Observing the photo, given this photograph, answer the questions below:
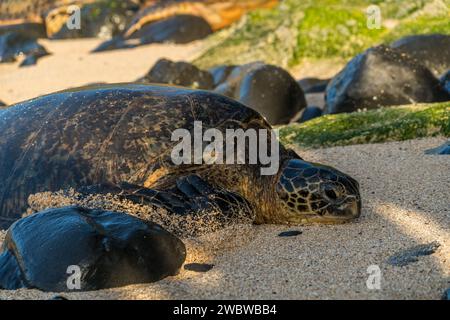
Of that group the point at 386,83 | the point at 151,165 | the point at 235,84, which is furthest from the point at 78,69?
the point at 151,165

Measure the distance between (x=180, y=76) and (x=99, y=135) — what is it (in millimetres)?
5268

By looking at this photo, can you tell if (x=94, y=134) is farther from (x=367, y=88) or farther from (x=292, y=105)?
(x=292, y=105)

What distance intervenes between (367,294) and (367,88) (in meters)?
4.18

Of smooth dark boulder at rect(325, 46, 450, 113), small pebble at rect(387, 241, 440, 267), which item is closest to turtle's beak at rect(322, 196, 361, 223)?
small pebble at rect(387, 241, 440, 267)

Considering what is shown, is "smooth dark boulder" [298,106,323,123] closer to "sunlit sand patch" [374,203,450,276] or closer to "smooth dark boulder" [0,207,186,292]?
"sunlit sand patch" [374,203,450,276]

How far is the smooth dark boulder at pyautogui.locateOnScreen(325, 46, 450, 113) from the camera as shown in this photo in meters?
6.91

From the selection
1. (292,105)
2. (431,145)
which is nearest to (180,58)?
(292,105)

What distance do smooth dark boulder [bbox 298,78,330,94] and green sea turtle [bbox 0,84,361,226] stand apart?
15.7 ft

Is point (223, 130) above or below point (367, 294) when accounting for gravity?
above

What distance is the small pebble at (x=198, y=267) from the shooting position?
3.42 meters

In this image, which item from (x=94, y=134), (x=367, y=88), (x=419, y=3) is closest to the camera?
(x=94, y=134)

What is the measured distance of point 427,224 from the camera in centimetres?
380

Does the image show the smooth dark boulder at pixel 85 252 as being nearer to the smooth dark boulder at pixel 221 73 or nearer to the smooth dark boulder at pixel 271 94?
the smooth dark boulder at pixel 271 94

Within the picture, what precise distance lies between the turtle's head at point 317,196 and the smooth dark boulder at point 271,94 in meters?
3.59
